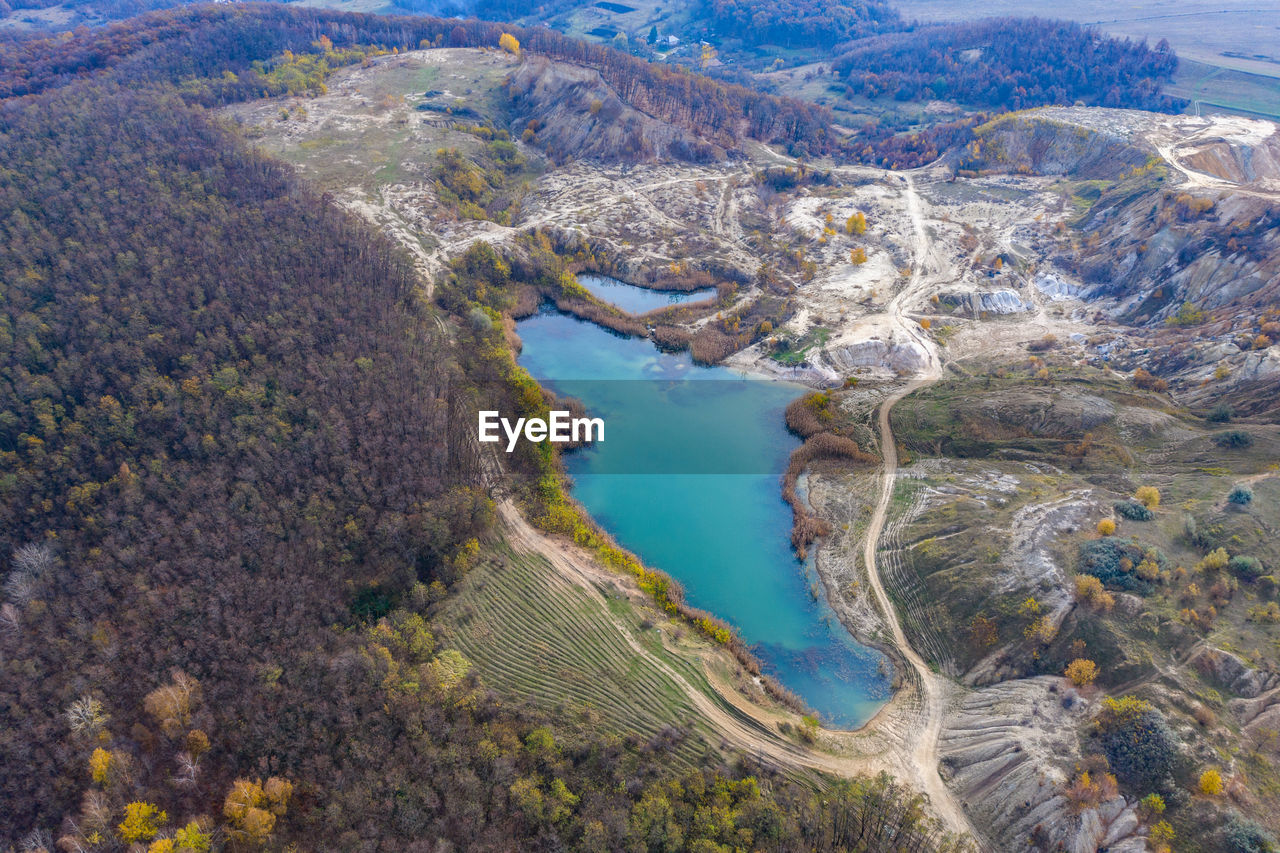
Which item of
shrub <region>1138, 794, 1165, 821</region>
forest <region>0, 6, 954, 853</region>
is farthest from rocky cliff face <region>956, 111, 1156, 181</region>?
shrub <region>1138, 794, 1165, 821</region>

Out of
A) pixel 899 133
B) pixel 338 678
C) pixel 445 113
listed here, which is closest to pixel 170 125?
pixel 445 113

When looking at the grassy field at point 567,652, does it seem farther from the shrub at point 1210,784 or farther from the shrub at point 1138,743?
the shrub at point 1210,784

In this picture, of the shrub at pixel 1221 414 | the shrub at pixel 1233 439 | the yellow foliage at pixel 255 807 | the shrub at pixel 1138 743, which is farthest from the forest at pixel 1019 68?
the yellow foliage at pixel 255 807

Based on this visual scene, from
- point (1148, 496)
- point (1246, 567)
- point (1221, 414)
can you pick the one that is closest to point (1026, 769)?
point (1246, 567)

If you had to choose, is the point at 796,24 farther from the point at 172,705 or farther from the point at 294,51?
the point at 172,705

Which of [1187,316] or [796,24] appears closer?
[1187,316]

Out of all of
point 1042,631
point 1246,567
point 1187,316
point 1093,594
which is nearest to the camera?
point 1246,567
